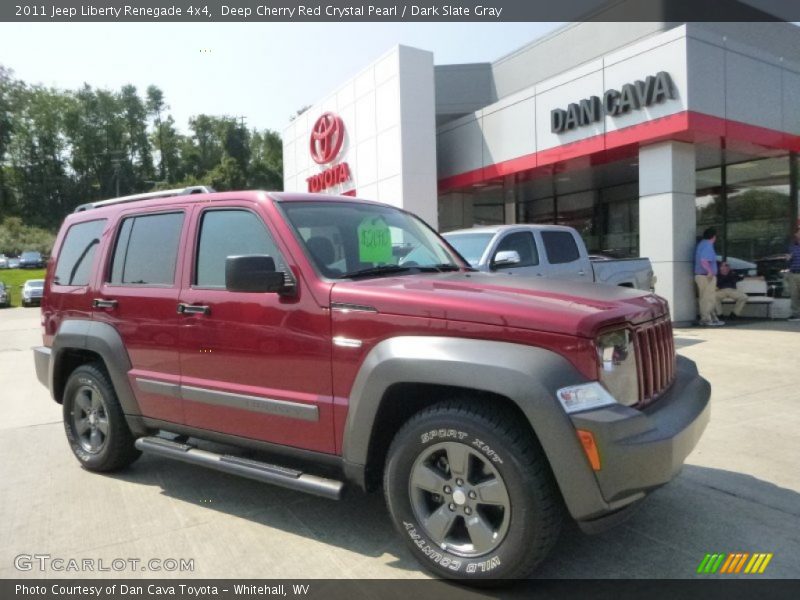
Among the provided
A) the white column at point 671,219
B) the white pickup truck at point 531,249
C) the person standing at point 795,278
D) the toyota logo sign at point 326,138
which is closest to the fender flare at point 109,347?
the white pickup truck at point 531,249

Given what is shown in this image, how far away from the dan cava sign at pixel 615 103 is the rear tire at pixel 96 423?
1102cm

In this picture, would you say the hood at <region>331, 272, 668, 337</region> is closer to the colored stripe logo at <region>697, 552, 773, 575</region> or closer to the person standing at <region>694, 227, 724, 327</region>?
the colored stripe logo at <region>697, 552, 773, 575</region>

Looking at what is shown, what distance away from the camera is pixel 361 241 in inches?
151

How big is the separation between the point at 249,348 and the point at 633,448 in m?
2.10

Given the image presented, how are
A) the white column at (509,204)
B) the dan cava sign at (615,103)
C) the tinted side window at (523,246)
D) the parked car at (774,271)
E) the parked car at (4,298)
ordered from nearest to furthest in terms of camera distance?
the tinted side window at (523,246), the dan cava sign at (615,103), the parked car at (774,271), the white column at (509,204), the parked car at (4,298)

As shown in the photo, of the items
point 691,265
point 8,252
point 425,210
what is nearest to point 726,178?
point 691,265

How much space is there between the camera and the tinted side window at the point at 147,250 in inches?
163

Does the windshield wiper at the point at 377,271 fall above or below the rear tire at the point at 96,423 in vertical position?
above

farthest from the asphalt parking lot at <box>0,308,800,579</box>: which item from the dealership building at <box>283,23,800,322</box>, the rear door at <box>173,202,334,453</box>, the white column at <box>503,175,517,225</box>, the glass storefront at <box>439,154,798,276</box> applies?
the white column at <box>503,175,517,225</box>

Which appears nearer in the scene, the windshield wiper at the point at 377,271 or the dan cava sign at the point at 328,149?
the windshield wiper at the point at 377,271

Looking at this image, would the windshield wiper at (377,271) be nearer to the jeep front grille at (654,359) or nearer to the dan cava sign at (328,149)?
the jeep front grille at (654,359)

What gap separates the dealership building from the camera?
39.4ft

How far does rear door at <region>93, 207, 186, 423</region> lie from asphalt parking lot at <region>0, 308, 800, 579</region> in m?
0.67

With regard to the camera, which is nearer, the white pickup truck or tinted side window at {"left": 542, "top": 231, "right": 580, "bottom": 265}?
the white pickup truck
